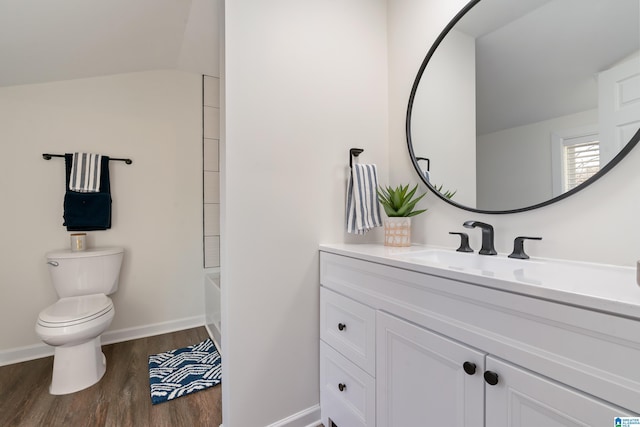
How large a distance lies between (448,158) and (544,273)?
0.65m

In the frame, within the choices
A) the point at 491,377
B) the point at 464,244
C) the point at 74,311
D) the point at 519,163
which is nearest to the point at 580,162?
the point at 519,163

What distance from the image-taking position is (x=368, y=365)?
1.06 meters

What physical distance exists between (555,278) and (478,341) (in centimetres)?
38

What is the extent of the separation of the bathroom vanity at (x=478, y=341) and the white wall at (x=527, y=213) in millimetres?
75

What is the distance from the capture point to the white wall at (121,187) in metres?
1.87

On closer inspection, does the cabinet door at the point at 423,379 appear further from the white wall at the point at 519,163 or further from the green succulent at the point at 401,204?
the white wall at the point at 519,163

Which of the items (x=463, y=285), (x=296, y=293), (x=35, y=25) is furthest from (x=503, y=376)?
(x=35, y=25)

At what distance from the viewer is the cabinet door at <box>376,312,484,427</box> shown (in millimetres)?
731

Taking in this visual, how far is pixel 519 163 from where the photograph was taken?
1102 millimetres

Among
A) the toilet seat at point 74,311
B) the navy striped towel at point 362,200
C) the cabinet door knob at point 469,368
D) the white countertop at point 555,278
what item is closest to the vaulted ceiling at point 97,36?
the navy striped towel at point 362,200

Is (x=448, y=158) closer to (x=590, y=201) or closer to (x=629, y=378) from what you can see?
(x=590, y=201)

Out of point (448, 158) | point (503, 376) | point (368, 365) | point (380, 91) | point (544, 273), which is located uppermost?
point (380, 91)

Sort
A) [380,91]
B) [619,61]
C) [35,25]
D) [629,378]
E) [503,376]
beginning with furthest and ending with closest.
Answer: [380,91], [35,25], [619,61], [503,376], [629,378]

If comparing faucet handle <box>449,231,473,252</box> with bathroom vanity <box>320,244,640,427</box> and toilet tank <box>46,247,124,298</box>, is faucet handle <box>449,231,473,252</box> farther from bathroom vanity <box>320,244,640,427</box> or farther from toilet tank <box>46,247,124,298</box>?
toilet tank <box>46,247,124,298</box>
